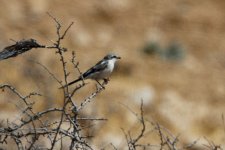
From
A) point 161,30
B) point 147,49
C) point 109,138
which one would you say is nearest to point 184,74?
point 147,49

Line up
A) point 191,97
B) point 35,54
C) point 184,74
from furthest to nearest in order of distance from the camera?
point 184,74
point 191,97
point 35,54

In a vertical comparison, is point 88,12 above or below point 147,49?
above

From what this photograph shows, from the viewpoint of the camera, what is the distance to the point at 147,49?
78.3 ft

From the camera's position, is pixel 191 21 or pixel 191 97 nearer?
pixel 191 97

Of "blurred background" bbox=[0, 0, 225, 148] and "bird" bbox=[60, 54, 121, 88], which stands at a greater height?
"blurred background" bbox=[0, 0, 225, 148]

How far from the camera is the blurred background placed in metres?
19.0

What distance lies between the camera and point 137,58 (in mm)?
23000

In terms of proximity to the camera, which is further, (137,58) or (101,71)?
(137,58)

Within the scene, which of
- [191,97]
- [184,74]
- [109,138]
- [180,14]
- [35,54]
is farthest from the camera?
[180,14]

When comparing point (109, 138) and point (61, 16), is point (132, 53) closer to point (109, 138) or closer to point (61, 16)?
point (61, 16)

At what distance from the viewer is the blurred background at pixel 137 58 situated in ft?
Answer: 62.4

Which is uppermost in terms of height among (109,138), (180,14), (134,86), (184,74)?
(180,14)

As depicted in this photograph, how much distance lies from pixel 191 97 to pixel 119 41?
392 cm

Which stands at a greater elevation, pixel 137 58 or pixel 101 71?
pixel 137 58
